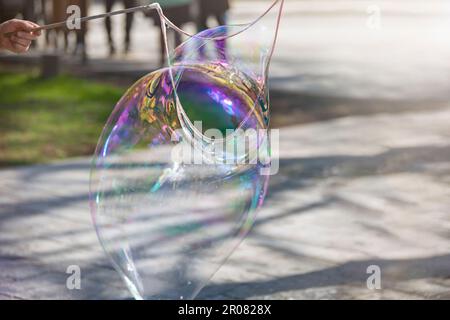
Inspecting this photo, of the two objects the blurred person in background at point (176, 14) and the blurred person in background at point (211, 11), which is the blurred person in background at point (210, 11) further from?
the blurred person in background at point (176, 14)

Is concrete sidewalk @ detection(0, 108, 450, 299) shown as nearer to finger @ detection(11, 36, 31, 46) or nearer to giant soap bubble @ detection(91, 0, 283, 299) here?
giant soap bubble @ detection(91, 0, 283, 299)

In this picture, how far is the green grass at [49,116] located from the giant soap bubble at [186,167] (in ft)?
12.6

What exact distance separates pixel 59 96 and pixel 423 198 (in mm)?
4793

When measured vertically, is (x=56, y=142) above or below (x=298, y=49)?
below

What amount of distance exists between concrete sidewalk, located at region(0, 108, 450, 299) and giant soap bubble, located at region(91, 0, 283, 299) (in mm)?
673

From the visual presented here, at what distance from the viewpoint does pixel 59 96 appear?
1082cm

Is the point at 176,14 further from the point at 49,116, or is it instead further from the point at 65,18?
the point at 49,116

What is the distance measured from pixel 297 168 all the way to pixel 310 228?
1.62m

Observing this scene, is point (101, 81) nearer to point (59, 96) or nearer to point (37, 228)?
point (59, 96)

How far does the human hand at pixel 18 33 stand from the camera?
13.9 feet

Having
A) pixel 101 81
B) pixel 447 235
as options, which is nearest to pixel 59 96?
pixel 101 81

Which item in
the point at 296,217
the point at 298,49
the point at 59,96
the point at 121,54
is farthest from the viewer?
the point at 298,49

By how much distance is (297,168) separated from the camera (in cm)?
804

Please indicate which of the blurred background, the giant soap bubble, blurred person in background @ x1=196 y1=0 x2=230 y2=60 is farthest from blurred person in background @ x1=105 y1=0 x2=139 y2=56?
the giant soap bubble
